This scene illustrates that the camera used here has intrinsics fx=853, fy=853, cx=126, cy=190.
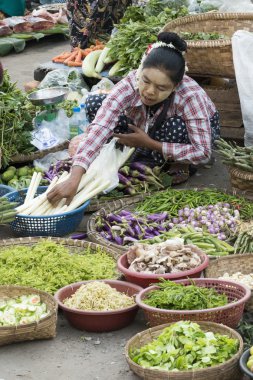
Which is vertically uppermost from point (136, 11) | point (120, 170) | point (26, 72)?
point (136, 11)

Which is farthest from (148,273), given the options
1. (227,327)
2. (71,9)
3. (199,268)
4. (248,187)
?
(71,9)

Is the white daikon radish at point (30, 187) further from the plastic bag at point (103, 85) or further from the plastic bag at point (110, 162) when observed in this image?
the plastic bag at point (103, 85)

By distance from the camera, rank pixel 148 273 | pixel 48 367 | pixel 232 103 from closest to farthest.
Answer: pixel 48 367
pixel 148 273
pixel 232 103

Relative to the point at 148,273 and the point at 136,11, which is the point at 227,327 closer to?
the point at 148,273

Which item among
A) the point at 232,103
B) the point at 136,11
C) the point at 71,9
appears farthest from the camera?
the point at 71,9

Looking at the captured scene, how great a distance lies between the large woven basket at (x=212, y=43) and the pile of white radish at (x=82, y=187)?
1108 mm

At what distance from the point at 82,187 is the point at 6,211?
1.92 feet

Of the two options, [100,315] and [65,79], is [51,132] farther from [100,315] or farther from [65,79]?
[100,315]

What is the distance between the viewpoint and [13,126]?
6.37 meters

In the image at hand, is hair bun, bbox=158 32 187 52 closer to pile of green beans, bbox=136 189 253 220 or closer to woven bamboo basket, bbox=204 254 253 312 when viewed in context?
pile of green beans, bbox=136 189 253 220

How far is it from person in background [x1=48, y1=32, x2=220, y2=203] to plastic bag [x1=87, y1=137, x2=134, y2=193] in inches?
3.1

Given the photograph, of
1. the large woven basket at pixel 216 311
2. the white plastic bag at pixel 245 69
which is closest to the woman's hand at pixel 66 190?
the large woven basket at pixel 216 311

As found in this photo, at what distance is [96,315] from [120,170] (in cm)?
194

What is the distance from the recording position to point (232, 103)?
700 cm
